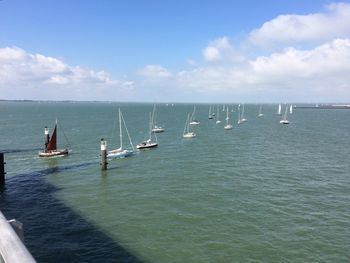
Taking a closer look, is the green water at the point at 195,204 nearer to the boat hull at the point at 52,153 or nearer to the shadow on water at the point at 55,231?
the shadow on water at the point at 55,231

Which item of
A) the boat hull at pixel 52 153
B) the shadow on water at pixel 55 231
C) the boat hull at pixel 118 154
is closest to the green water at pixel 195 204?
the shadow on water at pixel 55 231

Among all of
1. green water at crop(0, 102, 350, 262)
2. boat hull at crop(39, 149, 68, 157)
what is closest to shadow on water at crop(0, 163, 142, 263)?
green water at crop(0, 102, 350, 262)

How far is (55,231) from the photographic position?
2794cm

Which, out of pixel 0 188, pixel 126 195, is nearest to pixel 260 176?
pixel 126 195

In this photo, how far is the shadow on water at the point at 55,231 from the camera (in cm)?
2405

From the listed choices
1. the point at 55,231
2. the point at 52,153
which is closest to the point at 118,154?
the point at 52,153

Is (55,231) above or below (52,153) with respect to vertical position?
below

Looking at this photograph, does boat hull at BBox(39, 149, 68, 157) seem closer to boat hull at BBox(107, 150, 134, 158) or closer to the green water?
the green water

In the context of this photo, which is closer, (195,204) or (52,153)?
(195,204)

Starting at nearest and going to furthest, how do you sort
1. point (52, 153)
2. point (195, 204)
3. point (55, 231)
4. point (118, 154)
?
point (55, 231) < point (195, 204) < point (118, 154) < point (52, 153)

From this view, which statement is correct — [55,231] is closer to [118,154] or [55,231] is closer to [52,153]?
[118,154]

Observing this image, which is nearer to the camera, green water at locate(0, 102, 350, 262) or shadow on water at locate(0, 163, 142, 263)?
shadow on water at locate(0, 163, 142, 263)

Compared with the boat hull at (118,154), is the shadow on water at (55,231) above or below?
below

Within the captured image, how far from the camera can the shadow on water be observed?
78.9 feet
